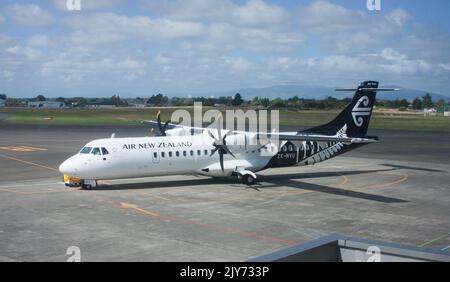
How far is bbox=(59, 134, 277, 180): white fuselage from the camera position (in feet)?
84.5

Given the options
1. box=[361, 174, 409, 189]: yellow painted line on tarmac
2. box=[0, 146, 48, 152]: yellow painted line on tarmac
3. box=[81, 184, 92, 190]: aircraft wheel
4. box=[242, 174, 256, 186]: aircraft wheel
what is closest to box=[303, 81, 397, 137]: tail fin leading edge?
box=[361, 174, 409, 189]: yellow painted line on tarmac

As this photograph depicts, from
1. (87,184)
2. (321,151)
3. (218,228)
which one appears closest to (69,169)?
(87,184)

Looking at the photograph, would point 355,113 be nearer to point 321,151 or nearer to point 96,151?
point 321,151

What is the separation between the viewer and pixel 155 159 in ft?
89.2

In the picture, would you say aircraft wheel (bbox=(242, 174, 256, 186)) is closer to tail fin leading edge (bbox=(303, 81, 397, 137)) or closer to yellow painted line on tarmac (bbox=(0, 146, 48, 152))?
tail fin leading edge (bbox=(303, 81, 397, 137))

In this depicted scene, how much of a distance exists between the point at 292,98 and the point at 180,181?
18.3 m

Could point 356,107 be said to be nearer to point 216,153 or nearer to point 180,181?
point 216,153

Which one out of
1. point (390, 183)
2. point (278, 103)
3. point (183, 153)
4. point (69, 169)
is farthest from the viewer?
point (278, 103)

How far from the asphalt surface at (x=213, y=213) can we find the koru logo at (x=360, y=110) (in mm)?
3747

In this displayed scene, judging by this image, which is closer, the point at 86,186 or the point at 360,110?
the point at 86,186

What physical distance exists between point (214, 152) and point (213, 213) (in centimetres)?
786

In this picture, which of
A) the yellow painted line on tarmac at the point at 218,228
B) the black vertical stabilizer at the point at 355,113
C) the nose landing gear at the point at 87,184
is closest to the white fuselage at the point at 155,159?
the nose landing gear at the point at 87,184
